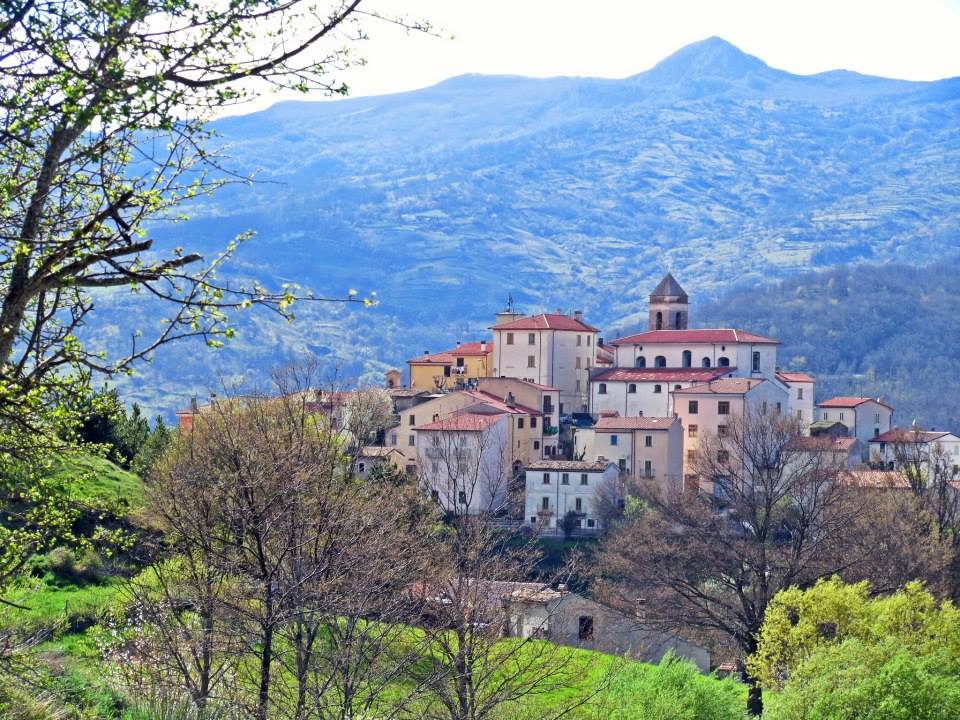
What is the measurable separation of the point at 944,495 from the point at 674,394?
95.6ft

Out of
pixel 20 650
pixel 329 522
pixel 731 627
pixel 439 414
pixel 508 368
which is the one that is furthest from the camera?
pixel 508 368

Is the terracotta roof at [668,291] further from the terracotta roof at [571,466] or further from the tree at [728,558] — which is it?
the tree at [728,558]

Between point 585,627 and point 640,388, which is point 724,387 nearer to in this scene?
point 640,388

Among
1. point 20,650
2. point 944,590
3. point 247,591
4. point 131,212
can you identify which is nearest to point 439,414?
point 944,590

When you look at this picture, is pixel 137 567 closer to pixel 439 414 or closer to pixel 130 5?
pixel 130 5

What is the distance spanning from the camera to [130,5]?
10.6 metres

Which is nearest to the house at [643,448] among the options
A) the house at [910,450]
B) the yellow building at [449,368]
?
the house at [910,450]

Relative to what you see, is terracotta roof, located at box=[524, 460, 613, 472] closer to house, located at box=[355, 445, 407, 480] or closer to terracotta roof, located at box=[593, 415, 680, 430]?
terracotta roof, located at box=[593, 415, 680, 430]

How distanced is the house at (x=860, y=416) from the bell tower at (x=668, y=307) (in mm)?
13282

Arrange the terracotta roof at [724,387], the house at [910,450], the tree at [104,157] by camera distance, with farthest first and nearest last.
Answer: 1. the terracotta roof at [724,387]
2. the house at [910,450]
3. the tree at [104,157]

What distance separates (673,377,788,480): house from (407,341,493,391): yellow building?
1839 centimetres

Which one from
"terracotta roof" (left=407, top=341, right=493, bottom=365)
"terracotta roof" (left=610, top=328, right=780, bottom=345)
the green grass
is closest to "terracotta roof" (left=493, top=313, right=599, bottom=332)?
"terracotta roof" (left=610, top=328, right=780, bottom=345)

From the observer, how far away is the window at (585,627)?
54.5 m

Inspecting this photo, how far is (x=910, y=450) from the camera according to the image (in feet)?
299
